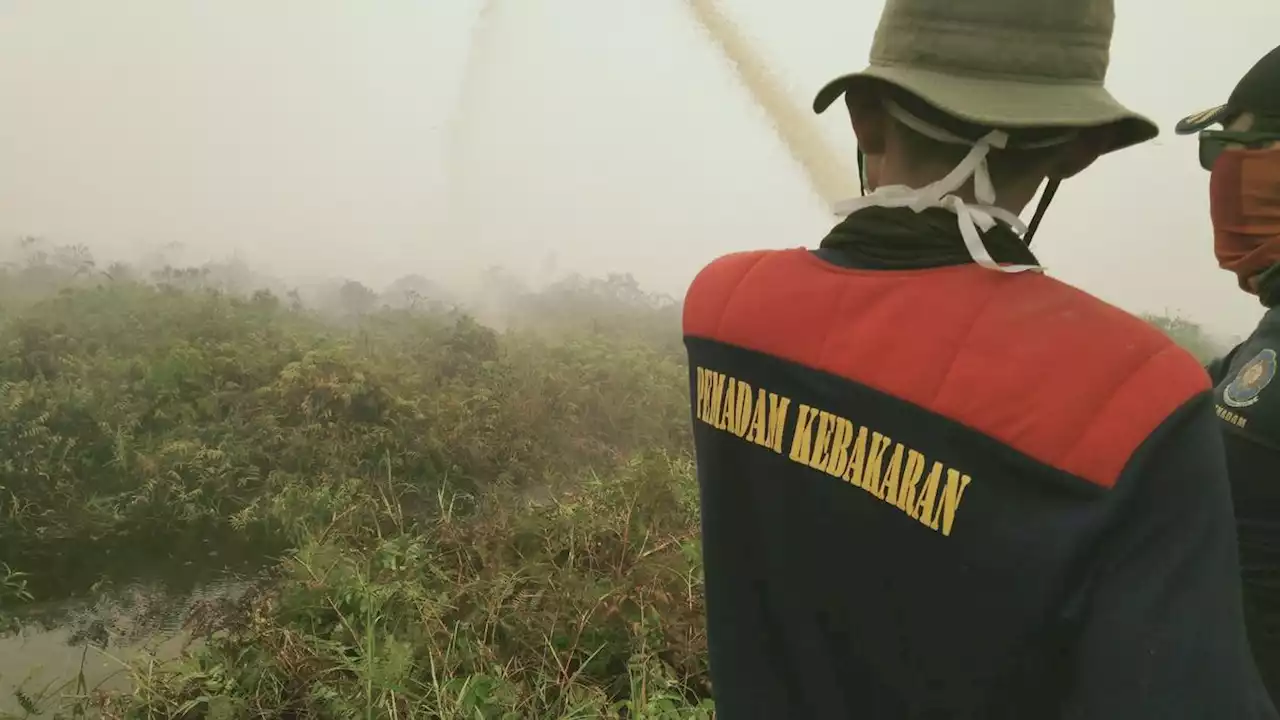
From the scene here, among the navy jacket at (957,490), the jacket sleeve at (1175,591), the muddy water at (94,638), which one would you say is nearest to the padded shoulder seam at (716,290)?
the navy jacket at (957,490)

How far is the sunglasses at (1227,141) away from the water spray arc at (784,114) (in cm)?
85

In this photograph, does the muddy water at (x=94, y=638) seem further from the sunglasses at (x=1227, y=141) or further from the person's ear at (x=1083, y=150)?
the sunglasses at (x=1227, y=141)

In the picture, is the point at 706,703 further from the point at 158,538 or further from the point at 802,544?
the point at 158,538

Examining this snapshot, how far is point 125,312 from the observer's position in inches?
235

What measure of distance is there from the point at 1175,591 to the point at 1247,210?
1225 mm

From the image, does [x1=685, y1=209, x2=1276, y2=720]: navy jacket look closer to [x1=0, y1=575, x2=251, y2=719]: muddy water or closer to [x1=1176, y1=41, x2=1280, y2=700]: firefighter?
[x1=1176, y1=41, x2=1280, y2=700]: firefighter

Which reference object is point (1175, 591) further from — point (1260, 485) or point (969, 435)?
point (1260, 485)

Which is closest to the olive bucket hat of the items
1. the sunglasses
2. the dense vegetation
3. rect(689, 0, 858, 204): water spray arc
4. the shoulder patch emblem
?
the shoulder patch emblem

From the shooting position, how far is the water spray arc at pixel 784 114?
3.03m

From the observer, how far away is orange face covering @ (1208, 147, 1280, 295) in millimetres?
1485

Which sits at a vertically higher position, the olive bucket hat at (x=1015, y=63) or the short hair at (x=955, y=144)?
the olive bucket hat at (x=1015, y=63)

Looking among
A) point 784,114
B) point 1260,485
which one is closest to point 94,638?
point 784,114

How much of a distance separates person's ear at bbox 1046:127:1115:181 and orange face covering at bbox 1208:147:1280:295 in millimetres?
891

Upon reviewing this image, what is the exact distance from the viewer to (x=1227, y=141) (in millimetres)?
1540
